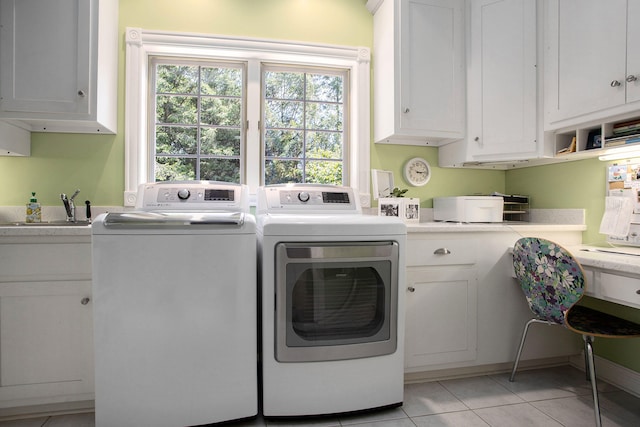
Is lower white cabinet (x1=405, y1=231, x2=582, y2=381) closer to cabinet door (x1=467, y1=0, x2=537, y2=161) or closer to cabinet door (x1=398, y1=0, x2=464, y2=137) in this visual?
cabinet door (x1=467, y1=0, x2=537, y2=161)

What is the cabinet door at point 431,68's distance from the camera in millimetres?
2305

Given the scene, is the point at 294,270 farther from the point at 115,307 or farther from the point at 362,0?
the point at 362,0

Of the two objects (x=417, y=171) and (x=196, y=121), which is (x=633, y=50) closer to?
(x=417, y=171)

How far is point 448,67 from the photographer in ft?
7.78

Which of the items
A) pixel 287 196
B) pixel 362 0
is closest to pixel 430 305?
pixel 287 196

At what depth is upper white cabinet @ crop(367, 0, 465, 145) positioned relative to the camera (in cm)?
230

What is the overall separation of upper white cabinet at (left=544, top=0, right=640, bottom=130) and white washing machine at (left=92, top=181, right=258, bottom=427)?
5.93ft

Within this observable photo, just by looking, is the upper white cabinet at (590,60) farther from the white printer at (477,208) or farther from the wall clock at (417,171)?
the wall clock at (417,171)

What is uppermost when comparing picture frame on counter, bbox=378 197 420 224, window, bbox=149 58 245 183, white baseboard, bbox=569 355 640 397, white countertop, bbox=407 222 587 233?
window, bbox=149 58 245 183

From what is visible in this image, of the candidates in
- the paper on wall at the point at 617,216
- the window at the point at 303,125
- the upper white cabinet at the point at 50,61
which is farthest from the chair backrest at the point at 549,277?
the upper white cabinet at the point at 50,61

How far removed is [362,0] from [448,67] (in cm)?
82

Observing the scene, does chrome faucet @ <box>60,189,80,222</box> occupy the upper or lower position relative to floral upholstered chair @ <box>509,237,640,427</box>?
upper

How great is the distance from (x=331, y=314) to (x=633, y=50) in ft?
6.02

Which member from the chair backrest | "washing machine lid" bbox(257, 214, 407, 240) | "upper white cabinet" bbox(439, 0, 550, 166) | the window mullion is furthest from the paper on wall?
the window mullion
